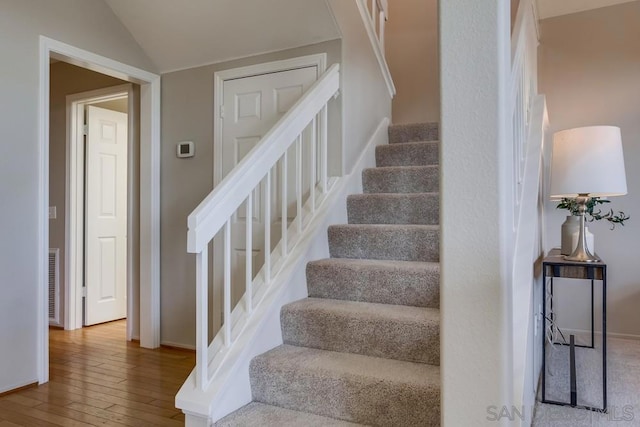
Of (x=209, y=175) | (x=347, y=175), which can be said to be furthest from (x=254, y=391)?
(x=209, y=175)

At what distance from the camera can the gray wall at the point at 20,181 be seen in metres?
2.52

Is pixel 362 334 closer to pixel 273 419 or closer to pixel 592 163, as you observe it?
pixel 273 419

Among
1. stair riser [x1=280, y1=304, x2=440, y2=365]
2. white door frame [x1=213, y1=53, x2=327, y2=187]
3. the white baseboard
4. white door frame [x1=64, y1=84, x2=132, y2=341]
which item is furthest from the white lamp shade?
white door frame [x1=64, y1=84, x2=132, y2=341]

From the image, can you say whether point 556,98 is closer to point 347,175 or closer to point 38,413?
point 347,175

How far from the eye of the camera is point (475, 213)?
1.12 meters

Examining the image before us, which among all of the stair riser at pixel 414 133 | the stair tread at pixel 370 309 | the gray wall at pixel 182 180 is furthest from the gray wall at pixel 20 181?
the stair riser at pixel 414 133

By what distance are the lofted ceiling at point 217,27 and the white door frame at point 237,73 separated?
103 millimetres

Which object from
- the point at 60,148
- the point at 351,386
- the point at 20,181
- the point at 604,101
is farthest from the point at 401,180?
the point at 60,148

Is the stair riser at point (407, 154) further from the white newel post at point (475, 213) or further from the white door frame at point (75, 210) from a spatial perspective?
the white door frame at point (75, 210)

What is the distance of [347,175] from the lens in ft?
9.36

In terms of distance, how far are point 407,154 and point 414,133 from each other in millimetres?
360

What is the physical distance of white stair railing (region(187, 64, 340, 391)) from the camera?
1.65 metres

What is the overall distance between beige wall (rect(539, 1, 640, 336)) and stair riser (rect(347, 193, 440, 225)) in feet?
5.74

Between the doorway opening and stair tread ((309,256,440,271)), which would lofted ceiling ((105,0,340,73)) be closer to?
the doorway opening
